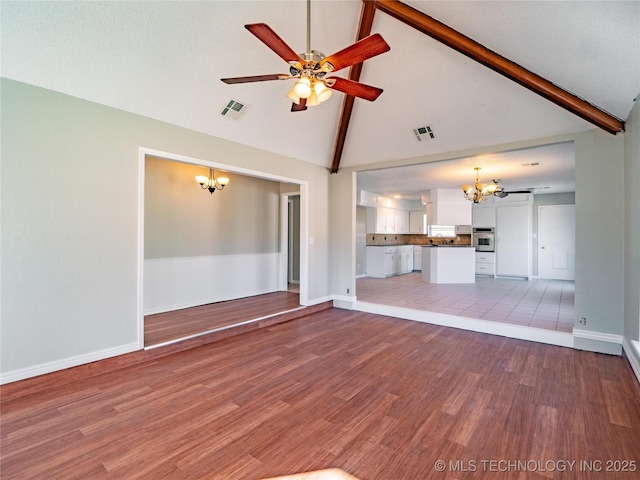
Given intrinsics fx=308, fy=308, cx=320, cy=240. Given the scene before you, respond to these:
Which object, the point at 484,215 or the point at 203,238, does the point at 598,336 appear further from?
the point at 484,215

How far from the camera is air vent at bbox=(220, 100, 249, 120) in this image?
3.59m

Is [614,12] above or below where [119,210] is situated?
above

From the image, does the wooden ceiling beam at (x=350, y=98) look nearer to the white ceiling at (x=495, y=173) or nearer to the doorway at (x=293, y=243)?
the white ceiling at (x=495, y=173)

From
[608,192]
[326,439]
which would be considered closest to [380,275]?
[608,192]

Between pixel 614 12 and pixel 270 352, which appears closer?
pixel 614 12

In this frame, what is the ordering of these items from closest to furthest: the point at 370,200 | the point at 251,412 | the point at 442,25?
the point at 251,412 → the point at 442,25 → the point at 370,200

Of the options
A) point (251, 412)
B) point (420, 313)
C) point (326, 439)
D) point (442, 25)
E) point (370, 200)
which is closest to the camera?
point (326, 439)

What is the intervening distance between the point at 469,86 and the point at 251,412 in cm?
394

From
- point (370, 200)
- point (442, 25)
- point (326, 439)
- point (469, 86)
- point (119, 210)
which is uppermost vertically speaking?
point (442, 25)

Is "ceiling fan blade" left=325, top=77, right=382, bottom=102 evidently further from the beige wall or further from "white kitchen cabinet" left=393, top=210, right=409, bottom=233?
"white kitchen cabinet" left=393, top=210, right=409, bottom=233

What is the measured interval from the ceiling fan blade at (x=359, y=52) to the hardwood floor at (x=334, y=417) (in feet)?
8.34

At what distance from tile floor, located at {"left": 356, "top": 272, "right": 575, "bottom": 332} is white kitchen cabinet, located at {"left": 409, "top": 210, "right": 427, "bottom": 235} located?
8.34 ft

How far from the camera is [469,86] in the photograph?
11.5 feet

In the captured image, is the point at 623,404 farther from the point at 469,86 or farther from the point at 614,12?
the point at 469,86
